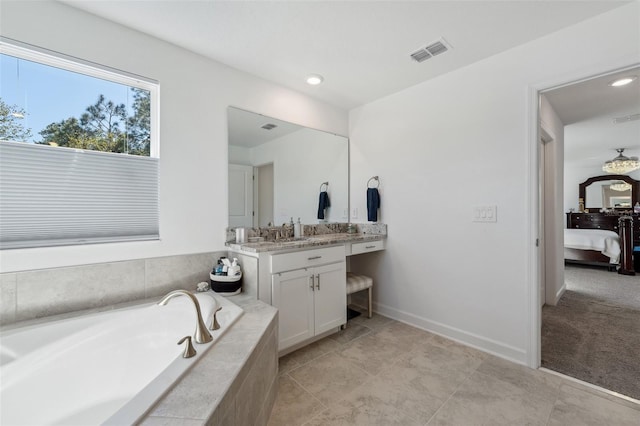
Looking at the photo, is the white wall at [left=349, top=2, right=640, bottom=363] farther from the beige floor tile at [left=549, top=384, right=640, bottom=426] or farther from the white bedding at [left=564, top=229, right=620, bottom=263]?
the white bedding at [left=564, top=229, right=620, bottom=263]

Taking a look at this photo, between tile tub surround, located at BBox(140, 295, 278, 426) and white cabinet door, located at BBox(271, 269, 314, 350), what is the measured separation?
339 millimetres

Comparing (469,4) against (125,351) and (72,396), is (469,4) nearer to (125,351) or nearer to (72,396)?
(125,351)

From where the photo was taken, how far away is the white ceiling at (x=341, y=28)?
160cm

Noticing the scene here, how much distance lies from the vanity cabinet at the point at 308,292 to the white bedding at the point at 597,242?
4961 millimetres

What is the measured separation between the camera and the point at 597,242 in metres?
4.61

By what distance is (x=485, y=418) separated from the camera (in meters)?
1.48

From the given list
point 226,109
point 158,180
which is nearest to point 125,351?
point 158,180

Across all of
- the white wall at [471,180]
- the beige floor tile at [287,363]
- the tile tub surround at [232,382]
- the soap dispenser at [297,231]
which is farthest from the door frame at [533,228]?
the soap dispenser at [297,231]

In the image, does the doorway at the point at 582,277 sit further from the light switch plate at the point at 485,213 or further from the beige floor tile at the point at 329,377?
the beige floor tile at the point at 329,377

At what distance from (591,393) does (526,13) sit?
2366mm

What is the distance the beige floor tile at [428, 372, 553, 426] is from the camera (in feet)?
4.79

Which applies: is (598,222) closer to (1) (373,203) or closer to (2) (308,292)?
(1) (373,203)

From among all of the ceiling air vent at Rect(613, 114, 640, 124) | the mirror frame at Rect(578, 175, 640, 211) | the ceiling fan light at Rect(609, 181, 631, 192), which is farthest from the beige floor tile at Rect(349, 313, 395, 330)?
the ceiling fan light at Rect(609, 181, 631, 192)

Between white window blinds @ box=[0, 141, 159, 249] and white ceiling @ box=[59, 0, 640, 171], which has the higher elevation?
white ceiling @ box=[59, 0, 640, 171]
